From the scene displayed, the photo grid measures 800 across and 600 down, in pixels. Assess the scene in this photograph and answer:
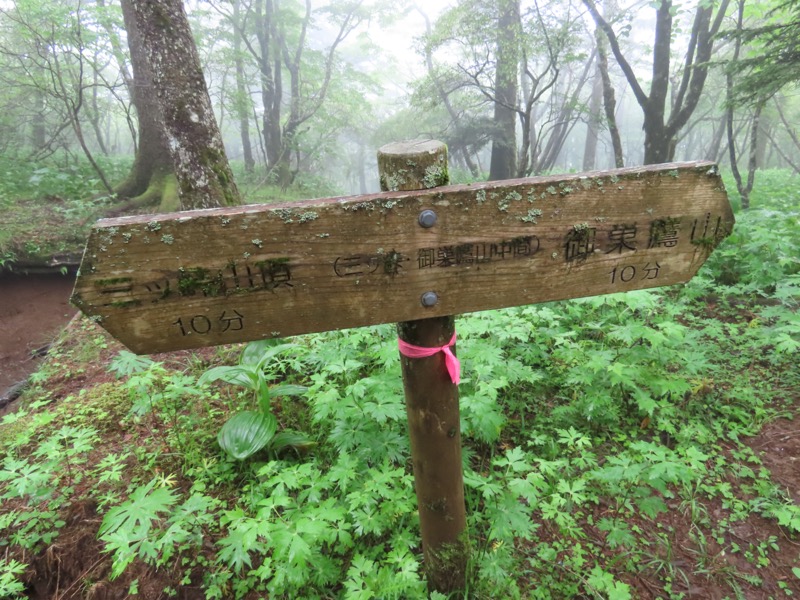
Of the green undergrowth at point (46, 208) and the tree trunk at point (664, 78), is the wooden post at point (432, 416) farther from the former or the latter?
the tree trunk at point (664, 78)

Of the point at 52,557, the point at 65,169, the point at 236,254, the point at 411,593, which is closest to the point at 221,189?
the point at 52,557

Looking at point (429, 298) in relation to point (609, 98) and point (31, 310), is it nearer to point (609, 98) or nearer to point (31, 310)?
point (31, 310)

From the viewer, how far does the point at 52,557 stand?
2217 mm

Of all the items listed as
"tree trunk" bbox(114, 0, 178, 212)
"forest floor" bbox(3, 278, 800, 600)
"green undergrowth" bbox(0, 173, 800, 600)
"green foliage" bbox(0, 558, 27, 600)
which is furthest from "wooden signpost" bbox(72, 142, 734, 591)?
"tree trunk" bbox(114, 0, 178, 212)

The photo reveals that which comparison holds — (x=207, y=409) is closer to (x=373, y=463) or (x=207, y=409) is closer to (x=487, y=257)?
(x=373, y=463)

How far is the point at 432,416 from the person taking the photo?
1.55m

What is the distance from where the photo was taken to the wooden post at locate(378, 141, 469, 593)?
1.18 metres

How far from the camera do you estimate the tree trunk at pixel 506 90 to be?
948cm

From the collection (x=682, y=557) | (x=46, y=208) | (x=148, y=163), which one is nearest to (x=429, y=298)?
(x=682, y=557)

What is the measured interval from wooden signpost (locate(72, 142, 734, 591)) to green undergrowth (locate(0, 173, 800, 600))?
112 centimetres

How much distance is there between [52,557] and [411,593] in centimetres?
201

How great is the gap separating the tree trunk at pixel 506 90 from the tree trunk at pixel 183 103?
568cm

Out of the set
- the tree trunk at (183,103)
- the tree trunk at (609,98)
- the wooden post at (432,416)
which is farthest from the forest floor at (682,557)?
the tree trunk at (609,98)

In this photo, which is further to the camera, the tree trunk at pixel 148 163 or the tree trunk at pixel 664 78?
the tree trunk at pixel 148 163
